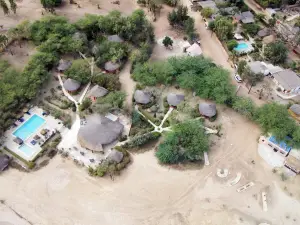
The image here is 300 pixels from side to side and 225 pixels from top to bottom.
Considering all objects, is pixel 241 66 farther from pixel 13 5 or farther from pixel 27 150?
pixel 13 5

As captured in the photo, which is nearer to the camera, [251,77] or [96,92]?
[96,92]

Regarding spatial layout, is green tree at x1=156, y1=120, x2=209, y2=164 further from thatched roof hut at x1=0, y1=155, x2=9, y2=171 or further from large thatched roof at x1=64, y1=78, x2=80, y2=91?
thatched roof hut at x1=0, y1=155, x2=9, y2=171

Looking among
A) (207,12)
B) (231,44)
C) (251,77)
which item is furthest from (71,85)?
(207,12)

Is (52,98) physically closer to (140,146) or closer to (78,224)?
(140,146)

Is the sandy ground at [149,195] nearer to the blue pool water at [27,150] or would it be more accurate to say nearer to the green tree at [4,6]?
the blue pool water at [27,150]

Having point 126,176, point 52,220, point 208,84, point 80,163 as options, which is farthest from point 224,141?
point 52,220

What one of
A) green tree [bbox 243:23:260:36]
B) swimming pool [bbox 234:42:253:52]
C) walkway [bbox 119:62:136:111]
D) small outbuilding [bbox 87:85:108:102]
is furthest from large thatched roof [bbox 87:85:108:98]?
green tree [bbox 243:23:260:36]
